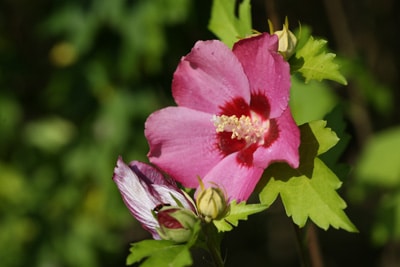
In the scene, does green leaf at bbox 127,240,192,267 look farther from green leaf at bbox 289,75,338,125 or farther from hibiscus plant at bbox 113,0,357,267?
green leaf at bbox 289,75,338,125

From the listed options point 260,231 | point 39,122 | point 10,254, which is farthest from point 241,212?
point 260,231

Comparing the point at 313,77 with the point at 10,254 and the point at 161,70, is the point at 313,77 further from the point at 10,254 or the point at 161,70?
the point at 10,254

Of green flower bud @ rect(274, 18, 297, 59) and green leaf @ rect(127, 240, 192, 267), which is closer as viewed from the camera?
green leaf @ rect(127, 240, 192, 267)

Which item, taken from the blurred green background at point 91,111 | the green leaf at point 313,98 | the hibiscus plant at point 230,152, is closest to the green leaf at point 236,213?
the hibiscus plant at point 230,152

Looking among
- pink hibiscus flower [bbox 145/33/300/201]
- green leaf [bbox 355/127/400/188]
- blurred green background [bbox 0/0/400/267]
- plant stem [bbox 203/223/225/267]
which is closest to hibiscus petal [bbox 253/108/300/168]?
pink hibiscus flower [bbox 145/33/300/201]

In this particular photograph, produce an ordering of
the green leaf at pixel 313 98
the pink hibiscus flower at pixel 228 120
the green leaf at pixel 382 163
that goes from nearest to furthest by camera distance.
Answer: the pink hibiscus flower at pixel 228 120, the green leaf at pixel 313 98, the green leaf at pixel 382 163

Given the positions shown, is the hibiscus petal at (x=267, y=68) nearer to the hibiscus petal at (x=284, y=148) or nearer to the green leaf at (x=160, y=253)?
the hibiscus petal at (x=284, y=148)
